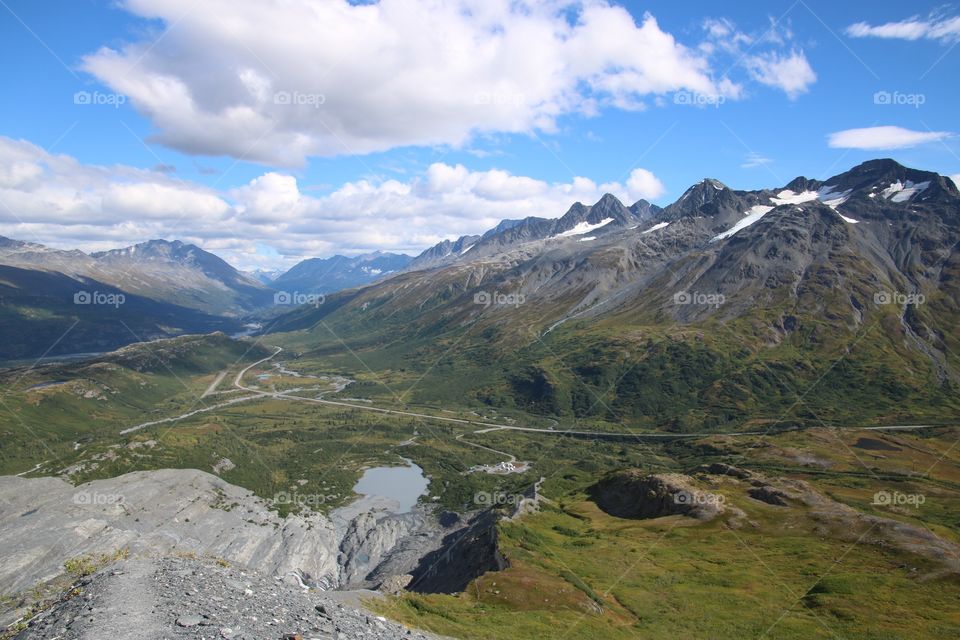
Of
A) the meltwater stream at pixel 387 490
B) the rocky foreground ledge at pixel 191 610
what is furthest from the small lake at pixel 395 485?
the rocky foreground ledge at pixel 191 610

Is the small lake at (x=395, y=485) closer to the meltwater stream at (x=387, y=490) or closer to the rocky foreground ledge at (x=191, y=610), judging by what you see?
the meltwater stream at (x=387, y=490)

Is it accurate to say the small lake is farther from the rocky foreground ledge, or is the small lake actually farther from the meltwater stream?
the rocky foreground ledge

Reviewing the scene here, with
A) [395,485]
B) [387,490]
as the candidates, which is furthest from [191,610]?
[395,485]

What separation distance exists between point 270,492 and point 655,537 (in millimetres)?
107346

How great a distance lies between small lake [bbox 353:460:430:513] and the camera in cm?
15788

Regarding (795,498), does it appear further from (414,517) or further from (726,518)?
(414,517)

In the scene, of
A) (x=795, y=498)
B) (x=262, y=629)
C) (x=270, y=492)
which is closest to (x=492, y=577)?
(x=262, y=629)

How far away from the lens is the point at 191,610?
28.2 m

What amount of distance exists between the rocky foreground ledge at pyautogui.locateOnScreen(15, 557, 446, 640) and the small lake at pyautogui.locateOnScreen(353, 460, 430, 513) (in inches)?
4667

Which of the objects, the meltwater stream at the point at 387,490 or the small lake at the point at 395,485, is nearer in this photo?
the meltwater stream at the point at 387,490

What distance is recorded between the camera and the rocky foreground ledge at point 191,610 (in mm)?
25641

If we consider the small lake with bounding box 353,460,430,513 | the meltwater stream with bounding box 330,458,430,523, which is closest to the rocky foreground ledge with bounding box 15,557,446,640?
the meltwater stream with bounding box 330,458,430,523

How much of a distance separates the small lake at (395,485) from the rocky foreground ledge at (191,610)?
119m

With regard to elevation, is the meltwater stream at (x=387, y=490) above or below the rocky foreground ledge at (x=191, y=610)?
below
